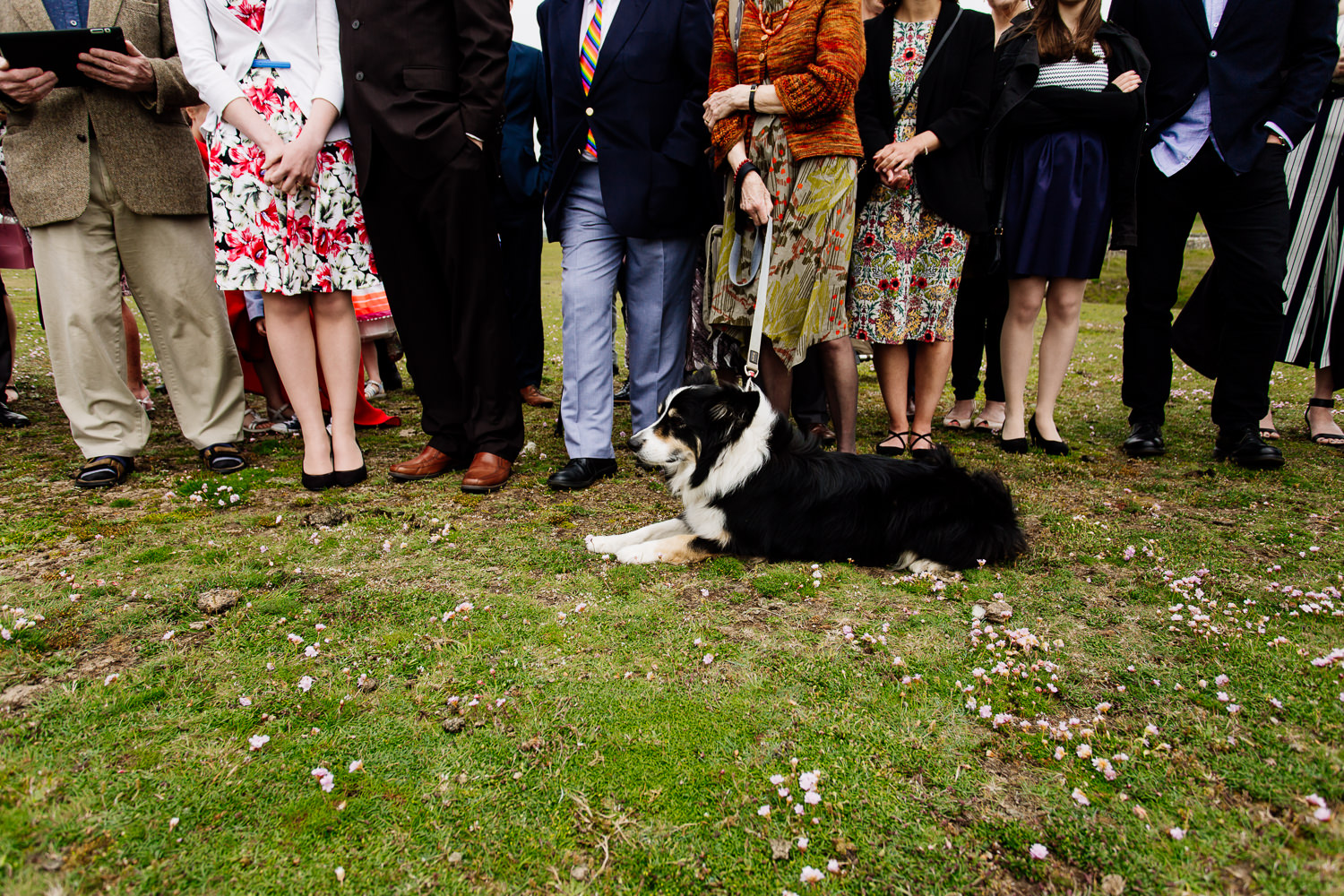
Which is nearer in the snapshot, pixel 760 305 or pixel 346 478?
pixel 760 305

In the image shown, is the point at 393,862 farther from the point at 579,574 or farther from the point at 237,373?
the point at 237,373

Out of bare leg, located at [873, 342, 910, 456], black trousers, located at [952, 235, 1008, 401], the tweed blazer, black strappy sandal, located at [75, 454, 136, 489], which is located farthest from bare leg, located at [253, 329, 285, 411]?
black trousers, located at [952, 235, 1008, 401]

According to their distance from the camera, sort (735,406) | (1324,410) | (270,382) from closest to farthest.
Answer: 1. (735,406)
2. (1324,410)
3. (270,382)

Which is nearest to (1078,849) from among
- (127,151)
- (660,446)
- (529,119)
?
(660,446)

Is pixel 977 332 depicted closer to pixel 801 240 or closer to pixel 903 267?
pixel 903 267

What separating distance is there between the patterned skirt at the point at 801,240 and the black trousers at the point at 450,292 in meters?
1.29

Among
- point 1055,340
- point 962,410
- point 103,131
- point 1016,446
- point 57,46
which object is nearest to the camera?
point 57,46

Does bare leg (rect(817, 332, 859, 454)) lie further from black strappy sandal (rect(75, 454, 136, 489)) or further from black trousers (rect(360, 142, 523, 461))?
black strappy sandal (rect(75, 454, 136, 489))

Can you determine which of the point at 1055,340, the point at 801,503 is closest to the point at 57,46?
the point at 801,503

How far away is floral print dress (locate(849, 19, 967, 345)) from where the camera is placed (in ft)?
13.5

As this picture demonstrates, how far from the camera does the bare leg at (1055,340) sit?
4.38m

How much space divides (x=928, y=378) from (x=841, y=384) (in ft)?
2.47

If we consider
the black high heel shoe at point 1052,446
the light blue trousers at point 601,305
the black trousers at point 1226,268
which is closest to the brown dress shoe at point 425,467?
the light blue trousers at point 601,305

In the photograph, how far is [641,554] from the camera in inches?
119
